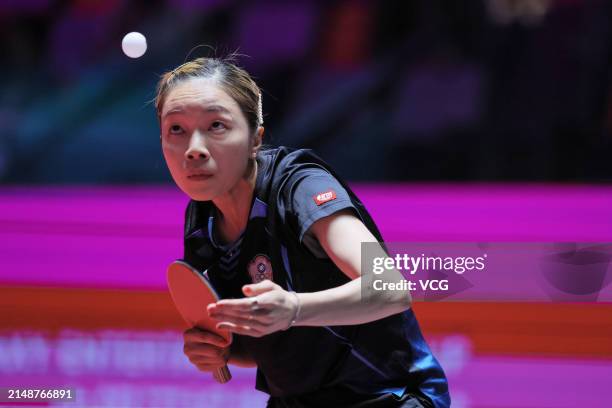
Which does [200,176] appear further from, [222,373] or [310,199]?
[222,373]

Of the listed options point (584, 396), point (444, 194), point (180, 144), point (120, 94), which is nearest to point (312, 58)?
point (120, 94)

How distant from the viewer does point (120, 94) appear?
24.8 feet

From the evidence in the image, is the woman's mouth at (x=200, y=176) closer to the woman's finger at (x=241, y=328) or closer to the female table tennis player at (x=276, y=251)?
the female table tennis player at (x=276, y=251)

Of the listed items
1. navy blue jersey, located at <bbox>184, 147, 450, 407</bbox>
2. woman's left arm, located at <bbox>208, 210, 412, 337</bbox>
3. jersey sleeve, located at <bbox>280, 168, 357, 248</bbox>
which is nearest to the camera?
woman's left arm, located at <bbox>208, 210, 412, 337</bbox>

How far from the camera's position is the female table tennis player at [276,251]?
176 centimetres

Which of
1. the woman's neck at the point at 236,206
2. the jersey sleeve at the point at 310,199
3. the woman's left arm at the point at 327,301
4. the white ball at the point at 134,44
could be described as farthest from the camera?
the white ball at the point at 134,44

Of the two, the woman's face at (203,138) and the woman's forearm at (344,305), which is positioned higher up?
the woman's face at (203,138)

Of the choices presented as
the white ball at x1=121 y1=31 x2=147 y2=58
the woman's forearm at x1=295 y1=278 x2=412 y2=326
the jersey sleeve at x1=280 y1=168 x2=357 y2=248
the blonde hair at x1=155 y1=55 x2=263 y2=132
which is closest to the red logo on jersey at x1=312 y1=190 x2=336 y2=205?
the jersey sleeve at x1=280 y1=168 x2=357 y2=248

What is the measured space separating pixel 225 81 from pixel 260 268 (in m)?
0.39

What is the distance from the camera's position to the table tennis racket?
170 cm

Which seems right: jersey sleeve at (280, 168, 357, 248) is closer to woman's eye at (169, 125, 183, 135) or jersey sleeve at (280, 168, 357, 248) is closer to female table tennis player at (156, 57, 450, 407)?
female table tennis player at (156, 57, 450, 407)

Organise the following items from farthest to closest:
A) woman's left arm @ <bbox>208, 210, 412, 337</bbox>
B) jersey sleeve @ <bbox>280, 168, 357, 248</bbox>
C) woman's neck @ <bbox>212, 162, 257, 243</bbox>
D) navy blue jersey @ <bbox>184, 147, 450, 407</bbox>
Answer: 1. woman's neck @ <bbox>212, 162, 257, 243</bbox>
2. navy blue jersey @ <bbox>184, 147, 450, 407</bbox>
3. jersey sleeve @ <bbox>280, 168, 357, 248</bbox>
4. woman's left arm @ <bbox>208, 210, 412, 337</bbox>

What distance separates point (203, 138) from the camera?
1783mm

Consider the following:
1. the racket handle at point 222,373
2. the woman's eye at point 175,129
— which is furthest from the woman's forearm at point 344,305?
the woman's eye at point 175,129
